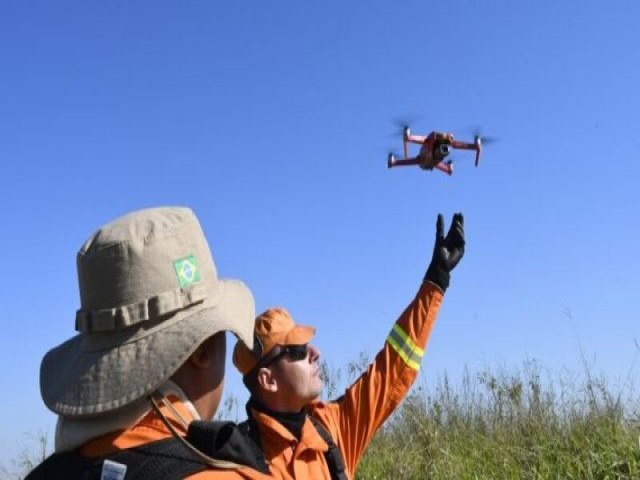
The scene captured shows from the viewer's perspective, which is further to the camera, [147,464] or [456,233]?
[456,233]

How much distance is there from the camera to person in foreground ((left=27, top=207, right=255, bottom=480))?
1.75 m

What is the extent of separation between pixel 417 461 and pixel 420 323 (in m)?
3.40

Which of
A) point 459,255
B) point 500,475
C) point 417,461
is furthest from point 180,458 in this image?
point 417,461

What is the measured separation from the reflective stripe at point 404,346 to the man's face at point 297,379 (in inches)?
16.7

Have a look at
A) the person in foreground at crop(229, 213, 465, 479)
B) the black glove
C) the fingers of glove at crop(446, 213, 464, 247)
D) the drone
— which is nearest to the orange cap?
the person in foreground at crop(229, 213, 465, 479)

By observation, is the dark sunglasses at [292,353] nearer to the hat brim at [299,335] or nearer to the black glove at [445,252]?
A: the hat brim at [299,335]

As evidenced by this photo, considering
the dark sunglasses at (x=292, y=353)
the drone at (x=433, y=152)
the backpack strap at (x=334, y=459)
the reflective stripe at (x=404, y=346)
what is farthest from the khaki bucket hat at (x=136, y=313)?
the drone at (x=433, y=152)

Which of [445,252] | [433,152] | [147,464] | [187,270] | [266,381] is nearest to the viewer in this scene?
[147,464]

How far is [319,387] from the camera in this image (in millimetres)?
4355

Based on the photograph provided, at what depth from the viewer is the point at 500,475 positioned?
6555 mm

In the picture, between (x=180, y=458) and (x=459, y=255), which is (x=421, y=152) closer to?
(x=459, y=255)

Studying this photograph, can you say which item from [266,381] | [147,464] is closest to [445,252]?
[266,381]

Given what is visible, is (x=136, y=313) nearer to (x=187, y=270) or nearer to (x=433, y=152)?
(x=187, y=270)

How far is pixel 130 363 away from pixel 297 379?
2538 millimetres
